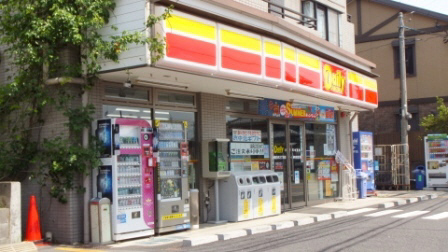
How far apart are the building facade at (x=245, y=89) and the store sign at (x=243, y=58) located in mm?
26

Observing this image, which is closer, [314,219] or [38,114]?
[38,114]

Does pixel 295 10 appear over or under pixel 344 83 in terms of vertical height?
over

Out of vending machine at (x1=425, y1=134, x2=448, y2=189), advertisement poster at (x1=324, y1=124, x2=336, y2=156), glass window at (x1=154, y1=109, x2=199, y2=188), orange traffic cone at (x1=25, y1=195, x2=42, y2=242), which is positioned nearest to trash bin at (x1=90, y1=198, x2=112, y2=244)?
orange traffic cone at (x1=25, y1=195, x2=42, y2=242)

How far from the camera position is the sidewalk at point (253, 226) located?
1051 centimetres

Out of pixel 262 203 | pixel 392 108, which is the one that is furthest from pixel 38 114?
pixel 392 108

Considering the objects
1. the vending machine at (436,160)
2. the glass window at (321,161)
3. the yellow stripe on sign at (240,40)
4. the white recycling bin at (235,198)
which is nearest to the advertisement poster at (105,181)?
the yellow stripe on sign at (240,40)

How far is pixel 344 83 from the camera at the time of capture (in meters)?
17.5

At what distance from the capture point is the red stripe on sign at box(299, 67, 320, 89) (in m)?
14.5

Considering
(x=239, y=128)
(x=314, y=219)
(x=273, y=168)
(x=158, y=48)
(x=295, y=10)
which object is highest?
(x=295, y=10)

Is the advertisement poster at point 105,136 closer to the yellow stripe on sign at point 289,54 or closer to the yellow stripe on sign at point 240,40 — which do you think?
the yellow stripe on sign at point 240,40

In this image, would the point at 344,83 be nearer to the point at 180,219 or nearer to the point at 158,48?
the point at 180,219

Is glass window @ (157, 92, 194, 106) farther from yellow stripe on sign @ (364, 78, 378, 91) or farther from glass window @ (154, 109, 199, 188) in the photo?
yellow stripe on sign @ (364, 78, 378, 91)

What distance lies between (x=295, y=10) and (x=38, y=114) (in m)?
A: 10.3

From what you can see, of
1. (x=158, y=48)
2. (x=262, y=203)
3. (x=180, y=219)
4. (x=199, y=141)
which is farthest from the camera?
(x=262, y=203)
